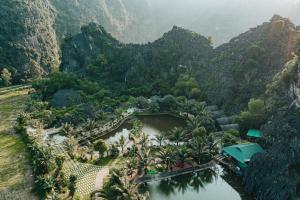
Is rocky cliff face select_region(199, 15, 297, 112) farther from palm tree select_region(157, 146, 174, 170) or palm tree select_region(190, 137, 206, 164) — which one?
palm tree select_region(157, 146, 174, 170)

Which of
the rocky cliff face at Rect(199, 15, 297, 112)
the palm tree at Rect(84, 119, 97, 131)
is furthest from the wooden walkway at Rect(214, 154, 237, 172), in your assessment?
the rocky cliff face at Rect(199, 15, 297, 112)

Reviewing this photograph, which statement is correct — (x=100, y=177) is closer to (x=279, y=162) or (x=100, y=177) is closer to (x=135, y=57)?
(x=279, y=162)

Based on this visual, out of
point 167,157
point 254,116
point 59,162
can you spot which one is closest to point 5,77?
point 59,162

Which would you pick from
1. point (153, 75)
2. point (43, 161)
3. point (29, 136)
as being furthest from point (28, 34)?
point (43, 161)

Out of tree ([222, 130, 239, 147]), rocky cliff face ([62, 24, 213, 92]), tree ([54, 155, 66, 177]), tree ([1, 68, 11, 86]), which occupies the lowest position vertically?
tree ([54, 155, 66, 177])

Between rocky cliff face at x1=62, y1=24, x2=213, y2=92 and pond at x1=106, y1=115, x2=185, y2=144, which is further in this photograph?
rocky cliff face at x1=62, y1=24, x2=213, y2=92

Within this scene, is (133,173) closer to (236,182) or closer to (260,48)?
(236,182)
